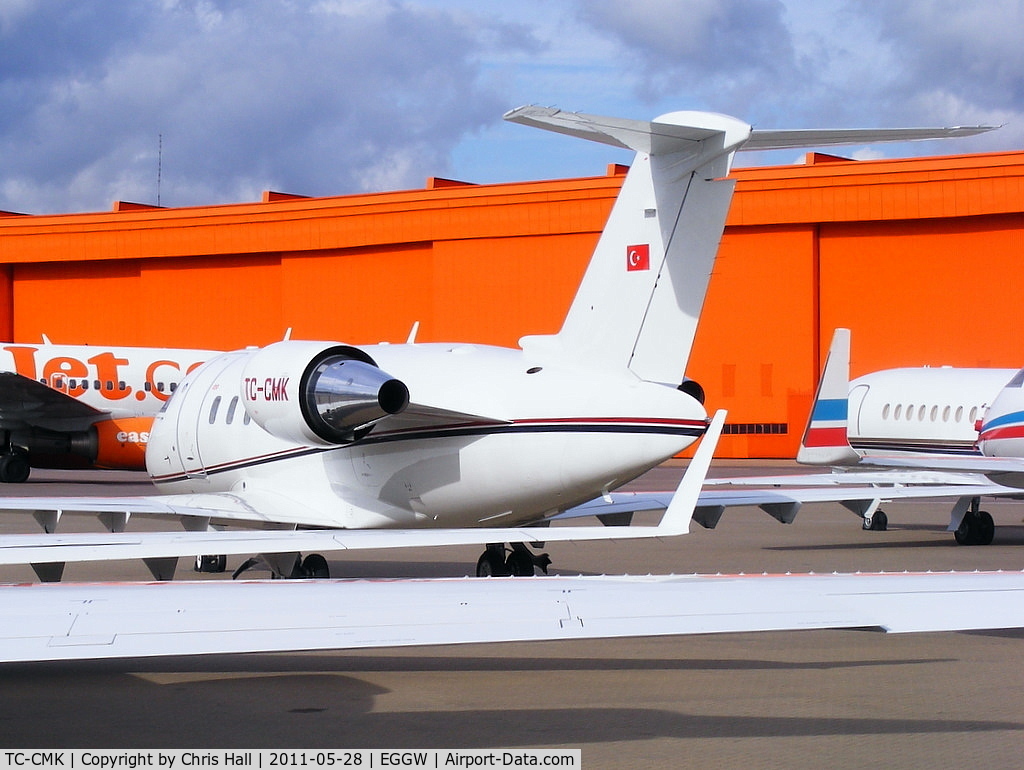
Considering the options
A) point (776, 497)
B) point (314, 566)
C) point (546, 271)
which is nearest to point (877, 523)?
point (776, 497)

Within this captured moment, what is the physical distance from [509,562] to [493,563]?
0.62ft

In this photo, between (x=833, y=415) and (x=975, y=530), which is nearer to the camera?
(x=975, y=530)

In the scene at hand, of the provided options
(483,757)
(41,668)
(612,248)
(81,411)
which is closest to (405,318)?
(81,411)

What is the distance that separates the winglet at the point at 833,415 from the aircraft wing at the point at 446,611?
60.0 ft

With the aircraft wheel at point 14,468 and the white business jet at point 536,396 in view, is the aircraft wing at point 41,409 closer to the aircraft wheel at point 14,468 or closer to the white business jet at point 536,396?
the aircraft wheel at point 14,468

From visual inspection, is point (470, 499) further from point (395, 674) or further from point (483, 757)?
point (483, 757)

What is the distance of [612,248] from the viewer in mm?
12289

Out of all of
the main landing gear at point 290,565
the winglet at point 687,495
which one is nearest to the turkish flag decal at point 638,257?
the main landing gear at point 290,565

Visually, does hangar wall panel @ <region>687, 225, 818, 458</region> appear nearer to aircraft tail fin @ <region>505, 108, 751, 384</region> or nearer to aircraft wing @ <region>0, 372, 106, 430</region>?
aircraft wing @ <region>0, 372, 106, 430</region>

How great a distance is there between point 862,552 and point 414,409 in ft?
27.7

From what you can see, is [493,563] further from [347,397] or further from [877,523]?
[877,523]

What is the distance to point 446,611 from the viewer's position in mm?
5406

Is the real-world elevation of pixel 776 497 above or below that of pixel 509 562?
above
